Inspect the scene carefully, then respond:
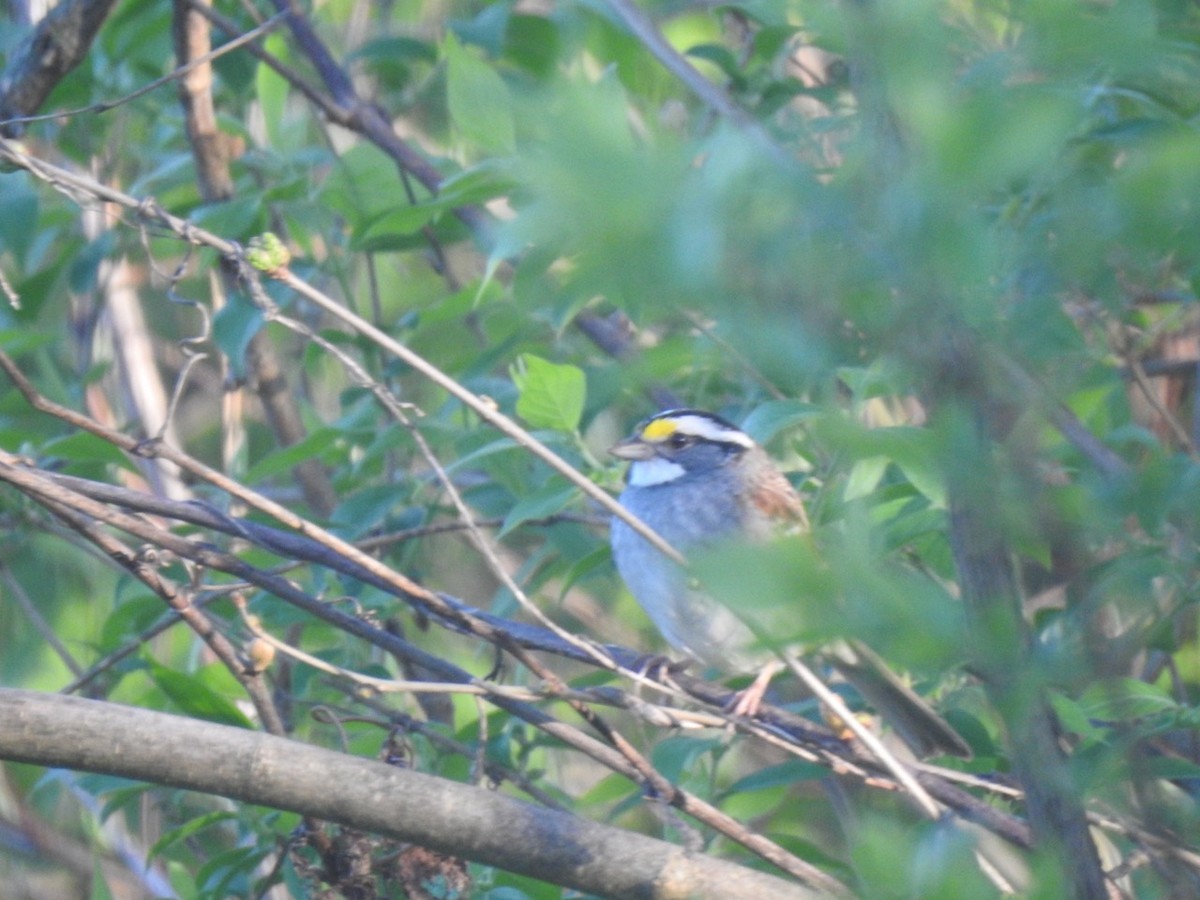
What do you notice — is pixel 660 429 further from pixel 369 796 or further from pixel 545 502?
pixel 369 796

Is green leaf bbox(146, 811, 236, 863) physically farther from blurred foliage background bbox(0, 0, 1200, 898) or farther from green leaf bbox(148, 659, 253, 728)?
green leaf bbox(148, 659, 253, 728)

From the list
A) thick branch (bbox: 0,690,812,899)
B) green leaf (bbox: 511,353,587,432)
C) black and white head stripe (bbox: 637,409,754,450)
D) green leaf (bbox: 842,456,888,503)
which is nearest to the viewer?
thick branch (bbox: 0,690,812,899)

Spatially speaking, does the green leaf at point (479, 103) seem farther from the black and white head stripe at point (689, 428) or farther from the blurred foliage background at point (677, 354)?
the black and white head stripe at point (689, 428)

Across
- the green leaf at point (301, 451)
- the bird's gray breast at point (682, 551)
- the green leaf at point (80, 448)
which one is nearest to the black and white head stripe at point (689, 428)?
the bird's gray breast at point (682, 551)

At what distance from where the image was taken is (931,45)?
945 mm

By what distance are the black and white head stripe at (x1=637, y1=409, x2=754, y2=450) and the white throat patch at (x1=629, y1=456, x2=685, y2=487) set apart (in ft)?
0.22

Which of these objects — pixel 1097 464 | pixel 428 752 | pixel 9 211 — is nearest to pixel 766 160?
pixel 1097 464

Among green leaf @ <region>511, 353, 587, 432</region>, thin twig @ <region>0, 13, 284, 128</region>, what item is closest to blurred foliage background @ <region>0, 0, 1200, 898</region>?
green leaf @ <region>511, 353, 587, 432</region>

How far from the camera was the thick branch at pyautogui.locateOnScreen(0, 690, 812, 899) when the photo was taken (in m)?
1.94

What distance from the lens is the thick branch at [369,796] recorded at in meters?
1.94

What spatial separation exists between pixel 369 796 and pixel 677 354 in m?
0.96

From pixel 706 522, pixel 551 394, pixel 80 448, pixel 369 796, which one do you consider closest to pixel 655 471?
pixel 706 522

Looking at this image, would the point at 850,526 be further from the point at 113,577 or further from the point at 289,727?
the point at 113,577

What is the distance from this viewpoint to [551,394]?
260cm
